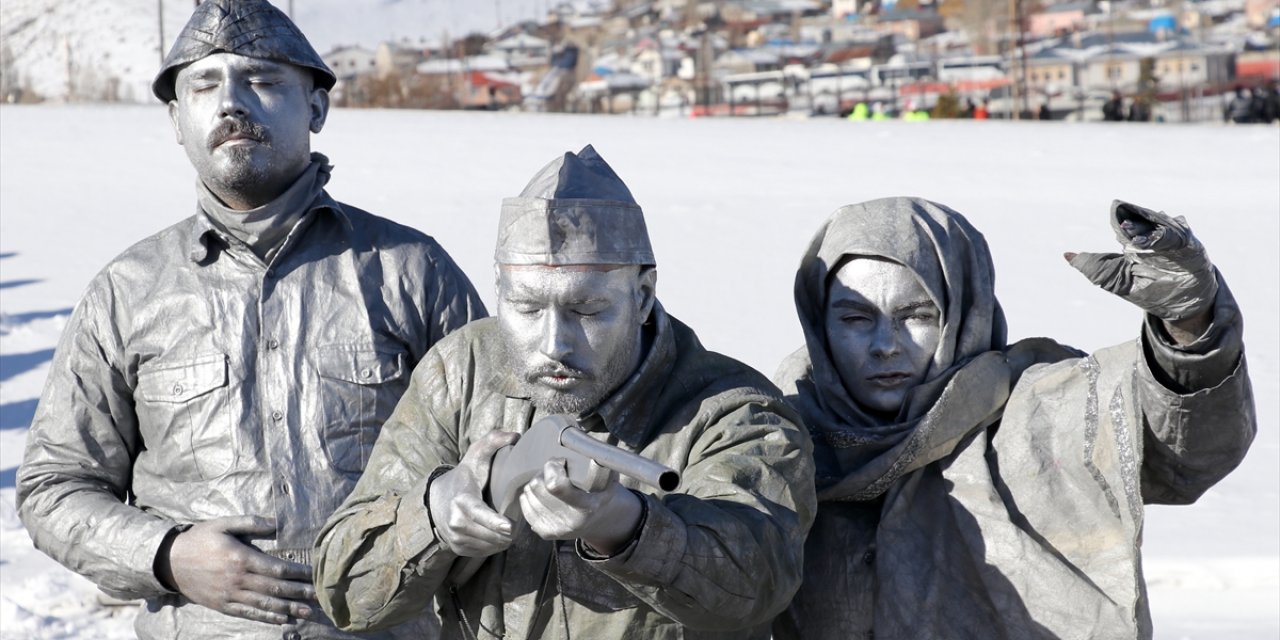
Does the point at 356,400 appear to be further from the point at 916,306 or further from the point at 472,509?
the point at 472,509

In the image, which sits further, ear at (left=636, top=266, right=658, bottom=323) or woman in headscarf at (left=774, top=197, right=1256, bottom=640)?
woman in headscarf at (left=774, top=197, right=1256, bottom=640)

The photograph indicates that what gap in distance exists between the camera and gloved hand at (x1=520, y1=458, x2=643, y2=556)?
2365mm

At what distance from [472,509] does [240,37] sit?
154cm

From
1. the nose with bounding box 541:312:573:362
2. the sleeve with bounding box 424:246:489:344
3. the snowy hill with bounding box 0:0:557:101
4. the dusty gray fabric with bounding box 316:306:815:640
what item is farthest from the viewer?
the snowy hill with bounding box 0:0:557:101

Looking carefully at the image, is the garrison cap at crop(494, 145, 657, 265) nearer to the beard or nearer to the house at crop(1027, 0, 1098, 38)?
the beard

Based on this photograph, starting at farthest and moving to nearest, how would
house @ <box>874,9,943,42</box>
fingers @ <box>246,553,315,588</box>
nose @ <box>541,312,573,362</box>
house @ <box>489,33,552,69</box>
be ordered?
1. house @ <box>874,9,943,42</box>
2. house @ <box>489,33,552,69</box>
3. fingers @ <box>246,553,315,588</box>
4. nose @ <box>541,312,573,362</box>

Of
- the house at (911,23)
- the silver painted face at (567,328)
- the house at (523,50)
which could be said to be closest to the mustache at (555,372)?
the silver painted face at (567,328)

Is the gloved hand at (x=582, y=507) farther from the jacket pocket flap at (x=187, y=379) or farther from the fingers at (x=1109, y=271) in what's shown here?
the jacket pocket flap at (x=187, y=379)

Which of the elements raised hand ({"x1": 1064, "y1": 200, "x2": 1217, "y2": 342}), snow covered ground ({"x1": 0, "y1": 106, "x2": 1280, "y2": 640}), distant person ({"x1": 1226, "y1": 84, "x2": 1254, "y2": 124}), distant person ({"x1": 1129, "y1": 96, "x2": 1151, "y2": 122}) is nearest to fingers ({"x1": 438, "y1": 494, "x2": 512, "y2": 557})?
raised hand ({"x1": 1064, "y1": 200, "x2": 1217, "y2": 342})

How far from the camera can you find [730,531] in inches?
101

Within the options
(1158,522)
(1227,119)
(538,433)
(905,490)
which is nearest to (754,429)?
(538,433)

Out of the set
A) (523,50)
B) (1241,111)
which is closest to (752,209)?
(1241,111)

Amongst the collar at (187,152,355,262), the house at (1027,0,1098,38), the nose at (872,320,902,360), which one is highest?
the house at (1027,0,1098,38)

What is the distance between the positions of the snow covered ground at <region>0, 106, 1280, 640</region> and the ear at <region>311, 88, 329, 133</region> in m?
3.32
